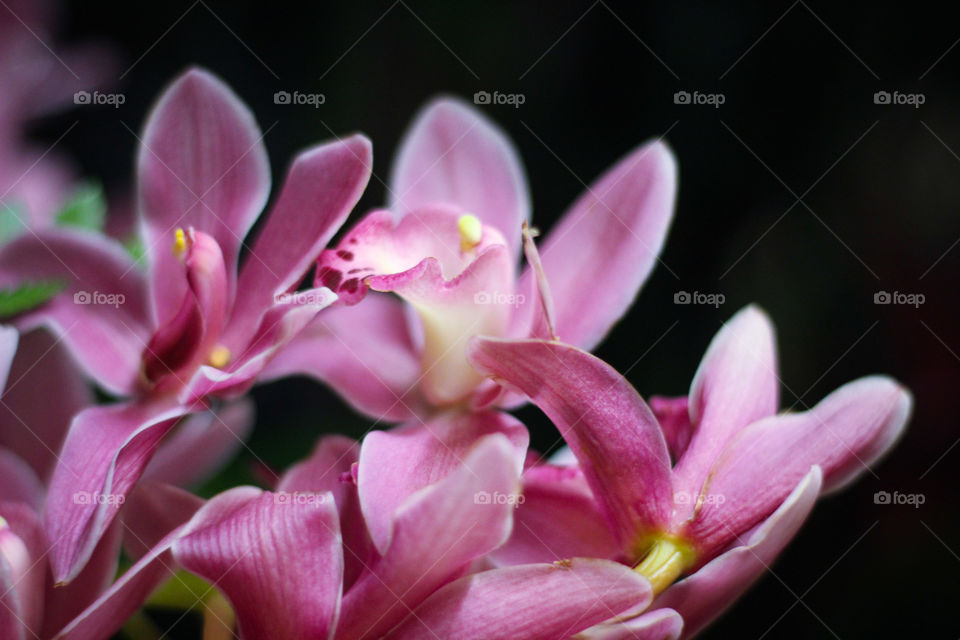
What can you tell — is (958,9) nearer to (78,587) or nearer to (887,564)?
(887,564)

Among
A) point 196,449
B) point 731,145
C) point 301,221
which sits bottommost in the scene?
point 196,449

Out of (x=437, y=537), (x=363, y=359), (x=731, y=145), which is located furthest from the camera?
(x=731, y=145)

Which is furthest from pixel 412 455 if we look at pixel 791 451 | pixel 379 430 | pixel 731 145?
pixel 731 145

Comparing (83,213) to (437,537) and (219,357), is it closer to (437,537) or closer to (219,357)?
(219,357)

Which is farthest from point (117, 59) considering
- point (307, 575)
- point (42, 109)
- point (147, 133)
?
point (307, 575)

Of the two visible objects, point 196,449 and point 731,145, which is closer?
point 196,449

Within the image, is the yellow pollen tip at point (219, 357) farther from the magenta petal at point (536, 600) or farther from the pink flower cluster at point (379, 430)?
the magenta petal at point (536, 600)

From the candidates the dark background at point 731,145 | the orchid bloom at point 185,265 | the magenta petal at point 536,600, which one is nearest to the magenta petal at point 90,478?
the orchid bloom at point 185,265
